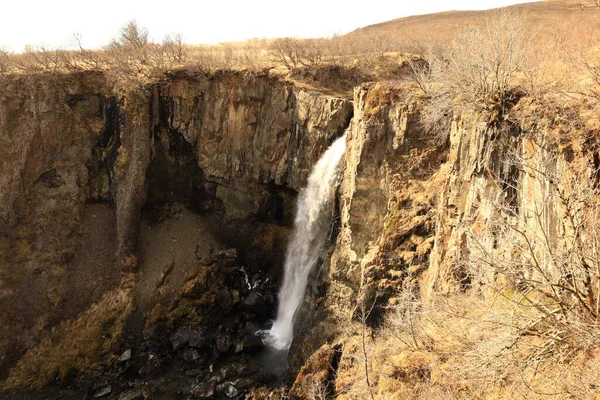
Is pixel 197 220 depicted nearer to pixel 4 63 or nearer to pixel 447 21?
pixel 4 63

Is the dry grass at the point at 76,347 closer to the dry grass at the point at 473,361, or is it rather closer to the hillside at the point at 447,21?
the dry grass at the point at 473,361

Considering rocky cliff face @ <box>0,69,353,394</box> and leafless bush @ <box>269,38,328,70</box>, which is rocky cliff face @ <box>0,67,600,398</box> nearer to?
rocky cliff face @ <box>0,69,353,394</box>

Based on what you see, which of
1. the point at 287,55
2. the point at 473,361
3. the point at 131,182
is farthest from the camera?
the point at 287,55

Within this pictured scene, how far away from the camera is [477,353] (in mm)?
8664


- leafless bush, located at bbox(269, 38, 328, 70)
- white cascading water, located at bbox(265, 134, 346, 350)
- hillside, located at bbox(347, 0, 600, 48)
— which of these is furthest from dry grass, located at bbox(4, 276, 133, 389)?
hillside, located at bbox(347, 0, 600, 48)

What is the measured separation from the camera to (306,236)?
23.1 meters

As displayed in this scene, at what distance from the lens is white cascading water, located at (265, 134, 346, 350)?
69.9 feet

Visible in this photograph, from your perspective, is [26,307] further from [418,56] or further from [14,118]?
[418,56]

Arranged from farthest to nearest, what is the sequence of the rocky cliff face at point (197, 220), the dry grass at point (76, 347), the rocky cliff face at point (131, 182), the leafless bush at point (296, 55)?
1. the leafless bush at point (296, 55)
2. the rocky cliff face at point (131, 182)
3. the dry grass at point (76, 347)
4. the rocky cliff face at point (197, 220)

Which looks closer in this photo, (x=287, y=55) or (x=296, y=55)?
(x=296, y=55)

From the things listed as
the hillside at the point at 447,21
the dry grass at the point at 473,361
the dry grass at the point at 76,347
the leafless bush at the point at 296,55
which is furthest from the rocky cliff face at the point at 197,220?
the hillside at the point at 447,21

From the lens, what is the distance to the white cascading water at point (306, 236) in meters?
21.3

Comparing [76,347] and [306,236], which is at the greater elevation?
[306,236]

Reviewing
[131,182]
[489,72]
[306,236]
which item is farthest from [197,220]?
[489,72]
